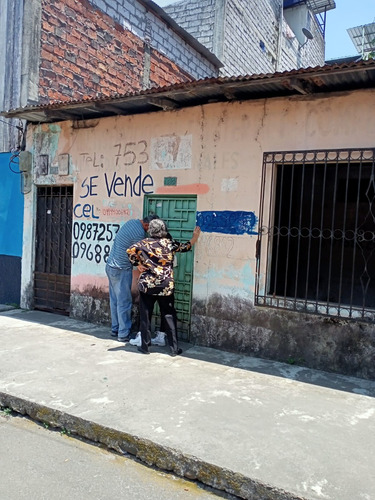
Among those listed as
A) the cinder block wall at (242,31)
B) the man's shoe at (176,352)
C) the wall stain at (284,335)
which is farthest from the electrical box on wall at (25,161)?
the cinder block wall at (242,31)

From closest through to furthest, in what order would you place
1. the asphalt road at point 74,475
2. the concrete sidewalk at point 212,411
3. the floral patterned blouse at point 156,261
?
the asphalt road at point 74,475
the concrete sidewalk at point 212,411
the floral patterned blouse at point 156,261

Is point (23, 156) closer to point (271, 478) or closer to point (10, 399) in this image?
point (10, 399)

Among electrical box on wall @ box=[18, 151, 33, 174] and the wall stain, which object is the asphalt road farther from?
electrical box on wall @ box=[18, 151, 33, 174]

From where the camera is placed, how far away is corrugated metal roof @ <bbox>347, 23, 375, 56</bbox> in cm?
1519

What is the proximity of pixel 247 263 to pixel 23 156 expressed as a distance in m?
4.64

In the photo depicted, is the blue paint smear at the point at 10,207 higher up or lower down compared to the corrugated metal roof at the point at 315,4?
lower down

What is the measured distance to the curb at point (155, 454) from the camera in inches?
109

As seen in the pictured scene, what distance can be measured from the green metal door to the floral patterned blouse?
0.38m

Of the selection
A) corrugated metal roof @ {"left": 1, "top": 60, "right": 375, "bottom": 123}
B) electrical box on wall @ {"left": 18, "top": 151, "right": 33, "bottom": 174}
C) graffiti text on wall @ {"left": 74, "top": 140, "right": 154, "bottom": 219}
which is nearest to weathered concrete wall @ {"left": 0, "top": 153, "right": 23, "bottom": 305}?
electrical box on wall @ {"left": 18, "top": 151, "right": 33, "bottom": 174}

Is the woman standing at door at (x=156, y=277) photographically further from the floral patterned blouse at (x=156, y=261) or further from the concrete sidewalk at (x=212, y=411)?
the concrete sidewalk at (x=212, y=411)

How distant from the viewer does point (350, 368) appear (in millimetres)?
4754

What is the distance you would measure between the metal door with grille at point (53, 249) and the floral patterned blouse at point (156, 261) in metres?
2.41

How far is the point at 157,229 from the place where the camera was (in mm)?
5480

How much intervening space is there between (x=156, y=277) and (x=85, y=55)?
5.61m
